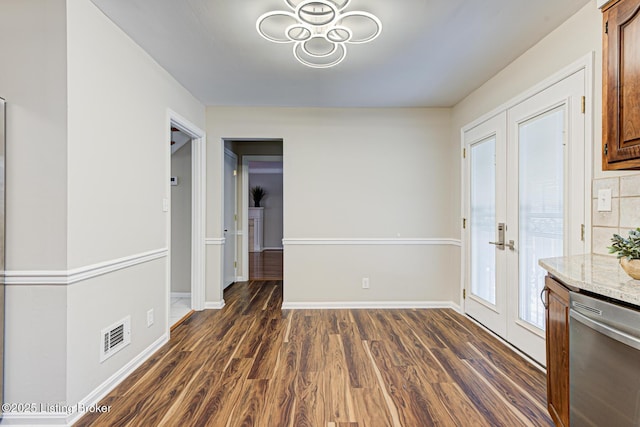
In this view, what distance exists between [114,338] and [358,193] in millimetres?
2761

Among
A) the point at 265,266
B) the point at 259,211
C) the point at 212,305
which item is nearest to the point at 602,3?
the point at 212,305

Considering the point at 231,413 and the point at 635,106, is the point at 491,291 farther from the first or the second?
the point at 231,413

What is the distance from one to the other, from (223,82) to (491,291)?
335cm

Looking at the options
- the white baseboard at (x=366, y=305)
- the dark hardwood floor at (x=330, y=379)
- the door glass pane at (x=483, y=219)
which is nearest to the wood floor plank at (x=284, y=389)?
the dark hardwood floor at (x=330, y=379)

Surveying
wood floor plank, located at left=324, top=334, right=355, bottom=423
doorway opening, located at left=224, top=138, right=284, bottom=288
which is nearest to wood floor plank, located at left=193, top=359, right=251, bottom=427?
wood floor plank, located at left=324, top=334, right=355, bottom=423

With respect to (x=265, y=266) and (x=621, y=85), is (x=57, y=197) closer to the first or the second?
(x=621, y=85)

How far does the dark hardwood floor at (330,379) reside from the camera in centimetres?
175

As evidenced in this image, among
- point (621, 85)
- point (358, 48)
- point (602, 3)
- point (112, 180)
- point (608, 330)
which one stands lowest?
point (608, 330)

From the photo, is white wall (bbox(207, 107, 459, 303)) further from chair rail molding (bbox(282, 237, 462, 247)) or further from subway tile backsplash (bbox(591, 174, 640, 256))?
subway tile backsplash (bbox(591, 174, 640, 256))

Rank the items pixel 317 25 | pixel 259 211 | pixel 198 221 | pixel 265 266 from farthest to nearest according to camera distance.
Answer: pixel 259 211, pixel 265 266, pixel 198 221, pixel 317 25

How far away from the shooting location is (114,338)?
2.08 metres

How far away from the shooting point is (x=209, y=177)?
3762mm

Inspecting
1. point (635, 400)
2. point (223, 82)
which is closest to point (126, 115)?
point (223, 82)

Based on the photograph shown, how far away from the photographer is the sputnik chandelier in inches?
71.3
